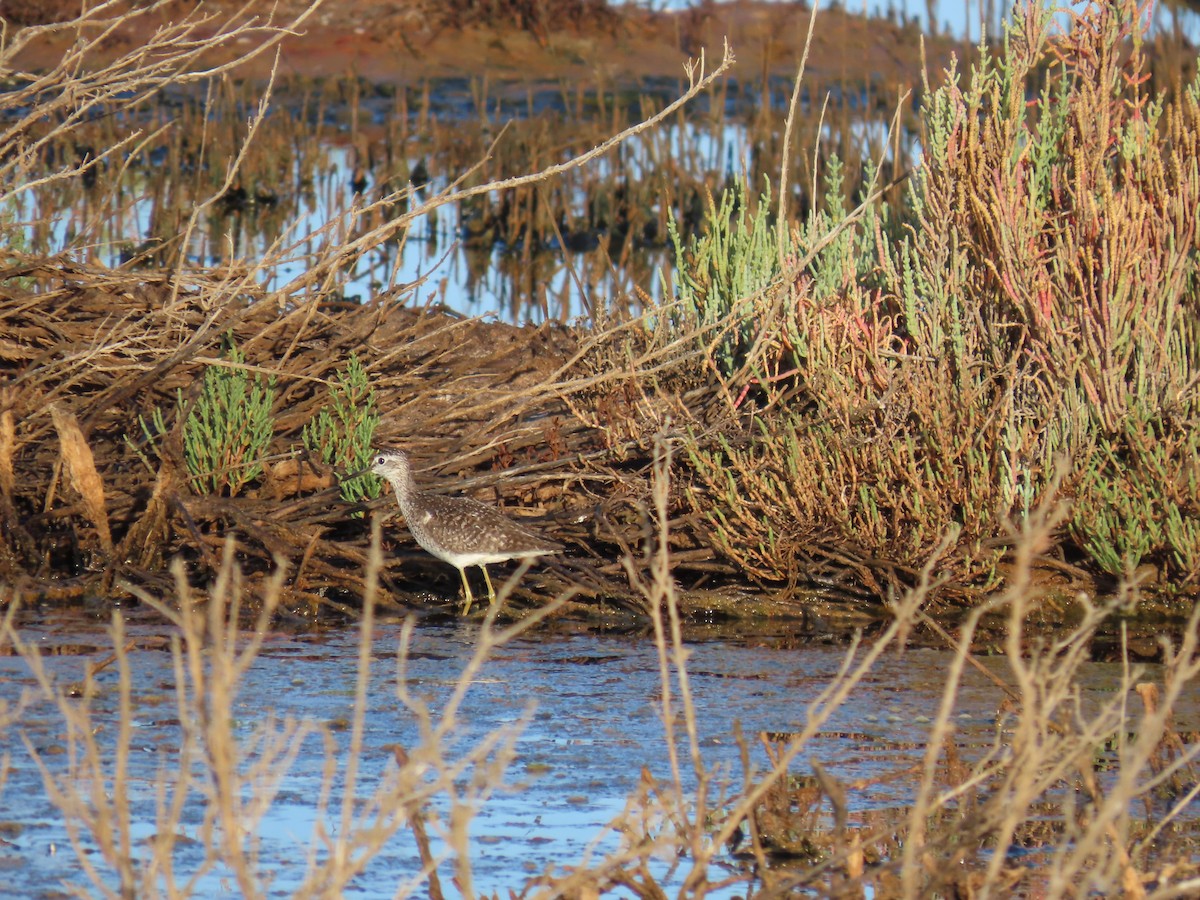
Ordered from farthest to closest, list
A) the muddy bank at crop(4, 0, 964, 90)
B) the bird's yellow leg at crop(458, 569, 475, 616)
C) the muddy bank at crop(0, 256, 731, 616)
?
the muddy bank at crop(4, 0, 964, 90) < the bird's yellow leg at crop(458, 569, 475, 616) < the muddy bank at crop(0, 256, 731, 616)

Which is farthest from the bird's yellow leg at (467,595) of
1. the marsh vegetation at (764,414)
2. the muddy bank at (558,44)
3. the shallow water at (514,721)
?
the muddy bank at (558,44)

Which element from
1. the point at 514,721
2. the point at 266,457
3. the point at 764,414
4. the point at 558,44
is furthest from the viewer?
the point at 558,44

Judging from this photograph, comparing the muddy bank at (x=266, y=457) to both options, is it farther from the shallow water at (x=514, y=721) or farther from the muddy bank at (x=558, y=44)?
the muddy bank at (x=558, y=44)

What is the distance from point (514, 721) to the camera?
534cm

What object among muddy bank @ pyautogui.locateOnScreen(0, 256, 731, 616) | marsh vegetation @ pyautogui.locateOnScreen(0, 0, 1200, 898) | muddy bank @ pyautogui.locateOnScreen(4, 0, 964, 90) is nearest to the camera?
marsh vegetation @ pyautogui.locateOnScreen(0, 0, 1200, 898)

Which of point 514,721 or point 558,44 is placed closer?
point 514,721

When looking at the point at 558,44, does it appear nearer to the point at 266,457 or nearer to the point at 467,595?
the point at 266,457

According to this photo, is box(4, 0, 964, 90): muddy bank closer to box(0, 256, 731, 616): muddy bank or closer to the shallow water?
box(0, 256, 731, 616): muddy bank

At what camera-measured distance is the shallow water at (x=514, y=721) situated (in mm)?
4227

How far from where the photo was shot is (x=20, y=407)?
6.92 metres

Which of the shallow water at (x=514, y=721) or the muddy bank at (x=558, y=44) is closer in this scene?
the shallow water at (x=514, y=721)

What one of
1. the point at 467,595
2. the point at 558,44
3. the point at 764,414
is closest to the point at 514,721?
the point at 467,595

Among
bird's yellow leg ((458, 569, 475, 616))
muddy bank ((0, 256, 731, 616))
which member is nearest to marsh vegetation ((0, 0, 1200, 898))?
muddy bank ((0, 256, 731, 616))

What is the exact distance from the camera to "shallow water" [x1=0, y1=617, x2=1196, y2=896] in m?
4.23
